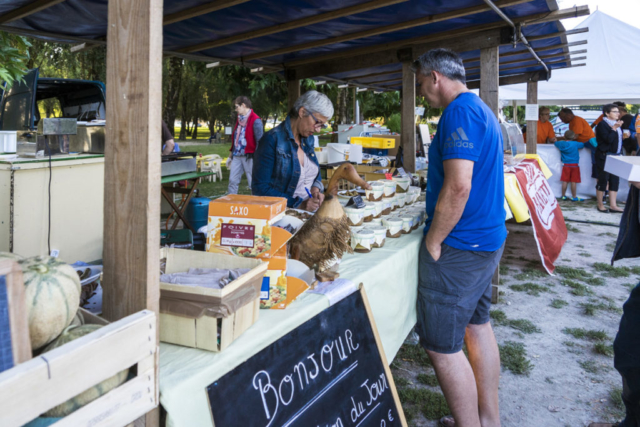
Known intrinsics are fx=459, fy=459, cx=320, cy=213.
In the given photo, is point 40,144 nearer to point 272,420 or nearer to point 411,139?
point 272,420

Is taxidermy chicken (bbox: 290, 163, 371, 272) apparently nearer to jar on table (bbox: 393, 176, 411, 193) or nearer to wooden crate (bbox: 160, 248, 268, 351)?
wooden crate (bbox: 160, 248, 268, 351)

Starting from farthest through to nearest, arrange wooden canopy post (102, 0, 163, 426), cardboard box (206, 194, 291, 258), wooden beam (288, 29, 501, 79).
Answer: wooden beam (288, 29, 501, 79)
cardboard box (206, 194, 291, 258)
wooden canopy post (102, 0, 163, 426)

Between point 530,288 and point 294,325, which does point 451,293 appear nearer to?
point 294,325

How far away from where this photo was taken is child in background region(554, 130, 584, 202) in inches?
373

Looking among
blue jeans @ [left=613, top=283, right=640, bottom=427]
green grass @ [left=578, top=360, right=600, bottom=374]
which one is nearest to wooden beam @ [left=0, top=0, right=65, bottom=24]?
blue jeans @ [left=613, top=283, right=640, bottom=427]

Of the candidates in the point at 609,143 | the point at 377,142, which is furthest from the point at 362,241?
the point at 609,143

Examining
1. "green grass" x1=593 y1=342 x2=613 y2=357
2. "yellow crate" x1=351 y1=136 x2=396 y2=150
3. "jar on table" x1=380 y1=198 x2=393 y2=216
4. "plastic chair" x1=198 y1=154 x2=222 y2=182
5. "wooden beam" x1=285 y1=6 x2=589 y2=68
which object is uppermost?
"wooden beam" x1=285 y1=6 x2=589 y2=68

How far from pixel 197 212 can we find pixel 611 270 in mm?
4799

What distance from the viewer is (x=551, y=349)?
11.4 ft

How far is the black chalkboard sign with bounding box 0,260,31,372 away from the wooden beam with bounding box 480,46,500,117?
4.38m

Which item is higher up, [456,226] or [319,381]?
[456,226]

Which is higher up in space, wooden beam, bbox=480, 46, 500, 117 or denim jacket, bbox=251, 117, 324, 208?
wooden beam, bbox=480, 46, 500, 117

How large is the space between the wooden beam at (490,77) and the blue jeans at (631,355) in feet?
8.93

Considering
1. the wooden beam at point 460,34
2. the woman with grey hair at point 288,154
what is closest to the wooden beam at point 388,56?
the wooden beam at point 460,34
